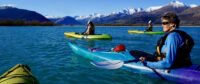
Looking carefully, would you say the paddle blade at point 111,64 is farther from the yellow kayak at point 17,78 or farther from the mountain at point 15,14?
the mountain at point 15,14

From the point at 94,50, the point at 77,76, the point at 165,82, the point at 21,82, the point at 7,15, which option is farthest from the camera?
the point at 7,15

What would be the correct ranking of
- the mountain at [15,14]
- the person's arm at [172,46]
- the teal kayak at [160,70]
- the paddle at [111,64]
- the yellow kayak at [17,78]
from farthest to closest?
1. the mountain at [15,14]
2. the paddle at [111,64]
3. the teal kayak at [160,70]
4. the person's arm at [172,46]
5. the yellow kayak at [17,78]

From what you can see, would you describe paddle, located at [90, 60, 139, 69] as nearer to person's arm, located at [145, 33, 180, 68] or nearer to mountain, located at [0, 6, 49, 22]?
person's arm, located at [145, 33, 180, 68]

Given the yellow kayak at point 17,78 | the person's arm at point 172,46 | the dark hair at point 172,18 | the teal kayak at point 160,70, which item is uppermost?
the dark hair at point 172,18

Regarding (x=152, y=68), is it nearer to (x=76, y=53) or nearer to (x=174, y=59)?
(x=174, y=59)

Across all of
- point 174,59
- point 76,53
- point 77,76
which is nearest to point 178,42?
point 174,59

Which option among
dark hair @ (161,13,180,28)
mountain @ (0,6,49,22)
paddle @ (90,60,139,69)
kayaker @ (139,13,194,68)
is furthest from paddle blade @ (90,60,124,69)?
mountain @ (0,6,49,22)

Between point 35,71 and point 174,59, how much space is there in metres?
4.49

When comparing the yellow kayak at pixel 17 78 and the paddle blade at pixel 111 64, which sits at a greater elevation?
the yellow kayak at pixel 17 78

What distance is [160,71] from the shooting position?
16.2ft

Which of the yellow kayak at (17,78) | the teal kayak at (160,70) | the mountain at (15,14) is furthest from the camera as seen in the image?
the mountain at (15,14)

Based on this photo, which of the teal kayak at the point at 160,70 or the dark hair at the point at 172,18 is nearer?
the dark hair at the point at 172,18

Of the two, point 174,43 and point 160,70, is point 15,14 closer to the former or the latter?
point 160,70

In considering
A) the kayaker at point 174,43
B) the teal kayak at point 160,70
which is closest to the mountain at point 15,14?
the teal kayak at point 160,70
